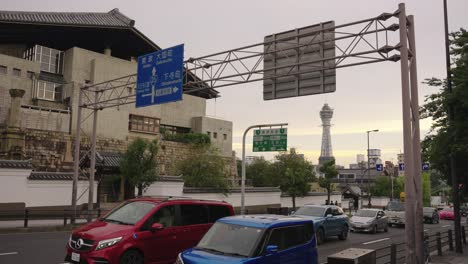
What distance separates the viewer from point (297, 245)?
879cm

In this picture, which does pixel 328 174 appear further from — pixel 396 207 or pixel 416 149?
pixel 416 149

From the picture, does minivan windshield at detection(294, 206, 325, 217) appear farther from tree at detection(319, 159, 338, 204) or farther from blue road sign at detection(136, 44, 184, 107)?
tree at detection(319, 159, 338, 204)

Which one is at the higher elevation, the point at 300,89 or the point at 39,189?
the point at 300,89

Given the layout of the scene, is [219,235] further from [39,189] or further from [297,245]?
[39,189]

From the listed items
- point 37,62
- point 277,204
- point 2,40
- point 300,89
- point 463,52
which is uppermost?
point 2,40

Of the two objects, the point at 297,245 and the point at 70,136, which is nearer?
the point at 297,245

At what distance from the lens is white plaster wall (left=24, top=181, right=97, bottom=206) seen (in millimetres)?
25967

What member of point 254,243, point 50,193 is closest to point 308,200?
point 50,193

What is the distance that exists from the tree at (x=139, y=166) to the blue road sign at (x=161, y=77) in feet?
36.8

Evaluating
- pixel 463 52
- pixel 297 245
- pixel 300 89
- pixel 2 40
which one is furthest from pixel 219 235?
pixel 2 40

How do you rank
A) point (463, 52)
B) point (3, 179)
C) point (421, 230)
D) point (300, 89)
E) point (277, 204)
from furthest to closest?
point (277, 204) < point (3, 179) < point (300, 89) < point (463, 52) < point (421, 230)

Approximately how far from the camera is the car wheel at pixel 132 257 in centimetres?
891

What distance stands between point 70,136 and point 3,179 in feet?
57.4

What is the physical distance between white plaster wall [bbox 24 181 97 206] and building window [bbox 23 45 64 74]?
21539 mm
